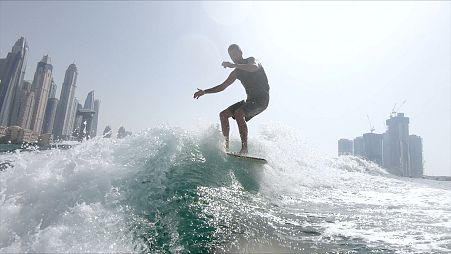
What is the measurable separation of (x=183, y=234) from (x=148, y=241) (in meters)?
0.38

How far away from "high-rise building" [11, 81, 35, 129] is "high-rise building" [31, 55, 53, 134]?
3.74m

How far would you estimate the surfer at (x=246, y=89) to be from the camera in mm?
7449

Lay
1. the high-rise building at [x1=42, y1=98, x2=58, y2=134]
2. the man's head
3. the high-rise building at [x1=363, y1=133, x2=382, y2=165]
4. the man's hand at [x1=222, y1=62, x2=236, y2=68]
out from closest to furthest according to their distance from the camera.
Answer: the man's hand at [x1=222, y1=62, x2=236, y2=68] < the man's head < the high-rise building at [x1=363, y1=133, x2=382, y2=165] < the high-rise building at [x1=42, y1=98, x2=58, y2=134]

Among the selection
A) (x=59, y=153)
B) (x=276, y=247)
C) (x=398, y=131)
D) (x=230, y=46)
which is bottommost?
(x=276, y=247)

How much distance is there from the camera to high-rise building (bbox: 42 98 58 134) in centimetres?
17277

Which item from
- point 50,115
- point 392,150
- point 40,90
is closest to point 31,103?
point 40,90

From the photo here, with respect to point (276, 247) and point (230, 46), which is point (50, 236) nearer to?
point (276, 247)

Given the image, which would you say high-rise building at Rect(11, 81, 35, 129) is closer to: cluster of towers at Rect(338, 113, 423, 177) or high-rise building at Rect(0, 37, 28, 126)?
high-rise building at Rect(0, 37, 28, 126)

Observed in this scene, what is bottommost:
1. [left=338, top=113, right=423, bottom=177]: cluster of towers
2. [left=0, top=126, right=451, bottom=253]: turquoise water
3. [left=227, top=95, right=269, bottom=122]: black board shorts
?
[left=0, top=126, right=451, bottom=253]: turquoise water

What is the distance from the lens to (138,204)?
132 inches

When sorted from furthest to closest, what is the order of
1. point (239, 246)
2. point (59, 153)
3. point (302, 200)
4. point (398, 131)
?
1. point (398, 131)
2. point (302, 200)
3. point (59, 153)
4. point (239, 246)

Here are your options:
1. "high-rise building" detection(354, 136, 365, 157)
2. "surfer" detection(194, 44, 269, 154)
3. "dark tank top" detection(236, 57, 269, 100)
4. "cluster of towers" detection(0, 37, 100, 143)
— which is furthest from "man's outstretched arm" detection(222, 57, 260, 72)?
"high-rise building" detection(354, 136, 365, 157)

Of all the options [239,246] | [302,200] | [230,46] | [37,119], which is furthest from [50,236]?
[37,119]

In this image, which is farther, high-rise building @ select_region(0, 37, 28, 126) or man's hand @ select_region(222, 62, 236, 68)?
high-rise building @ select_region(0, 37, 28, 126)
